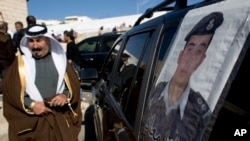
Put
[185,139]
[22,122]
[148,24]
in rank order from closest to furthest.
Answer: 1. [185,139]
2. [148,24]
3. [22,122]

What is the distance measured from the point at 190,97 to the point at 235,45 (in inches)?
10.7

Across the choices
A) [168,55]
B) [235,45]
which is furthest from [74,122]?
[235,45]

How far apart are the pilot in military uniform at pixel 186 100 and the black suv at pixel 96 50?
889cm

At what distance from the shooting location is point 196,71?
1.27m

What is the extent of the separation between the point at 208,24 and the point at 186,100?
0.32 m

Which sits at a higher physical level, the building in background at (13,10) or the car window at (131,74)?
the building in background at (13,10)

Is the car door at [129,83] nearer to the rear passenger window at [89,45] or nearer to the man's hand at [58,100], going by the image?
the man's hand at [58,100]

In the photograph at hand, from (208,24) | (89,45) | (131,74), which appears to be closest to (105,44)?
(89,45)

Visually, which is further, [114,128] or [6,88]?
[6,88]

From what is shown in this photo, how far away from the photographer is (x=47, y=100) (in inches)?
117

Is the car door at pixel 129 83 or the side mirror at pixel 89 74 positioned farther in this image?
the side mirror at pixel 89 74

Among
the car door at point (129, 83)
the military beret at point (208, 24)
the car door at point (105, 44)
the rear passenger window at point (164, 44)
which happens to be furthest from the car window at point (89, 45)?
the military beret at point (208, 24)

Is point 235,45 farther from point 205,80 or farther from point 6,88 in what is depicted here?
point 6,88

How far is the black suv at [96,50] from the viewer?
1064 cm
